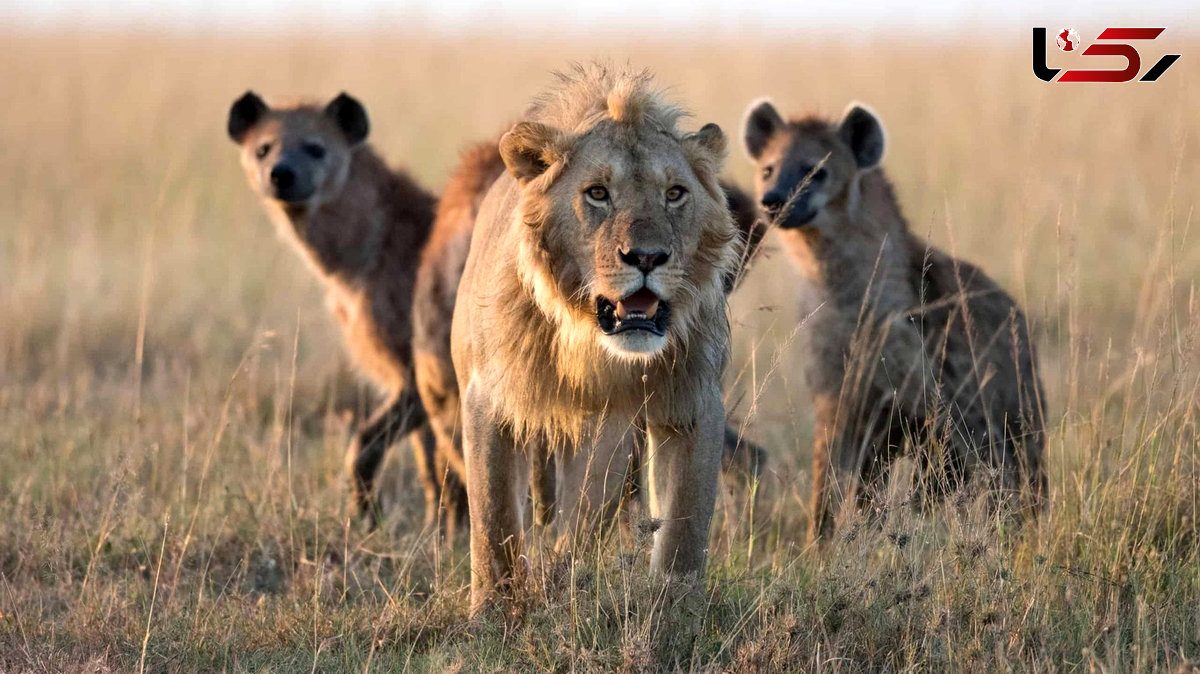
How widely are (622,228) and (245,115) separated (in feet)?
Result: 17.6

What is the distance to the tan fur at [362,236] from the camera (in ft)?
27.2

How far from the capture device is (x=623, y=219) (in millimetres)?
4270

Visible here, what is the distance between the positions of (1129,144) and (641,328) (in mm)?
14263

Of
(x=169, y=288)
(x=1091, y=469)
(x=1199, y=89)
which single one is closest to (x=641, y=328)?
(x=1091, y=469)

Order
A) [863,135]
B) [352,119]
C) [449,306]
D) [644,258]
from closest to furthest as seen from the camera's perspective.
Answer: [644,258]
[449,306]
[863,135]
[352,119]

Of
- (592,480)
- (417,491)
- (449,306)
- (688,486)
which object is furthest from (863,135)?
(688,486)

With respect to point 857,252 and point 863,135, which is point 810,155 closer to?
point 863,135

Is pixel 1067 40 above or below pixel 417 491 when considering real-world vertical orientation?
above

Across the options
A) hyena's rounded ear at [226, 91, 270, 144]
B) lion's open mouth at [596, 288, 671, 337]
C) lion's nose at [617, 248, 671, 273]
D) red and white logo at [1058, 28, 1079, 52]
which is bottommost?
lion's open mouth at [596, 288, 671, 337]

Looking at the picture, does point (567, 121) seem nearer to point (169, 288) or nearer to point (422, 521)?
point (422, 521)

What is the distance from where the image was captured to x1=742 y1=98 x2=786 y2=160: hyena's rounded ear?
7.68m

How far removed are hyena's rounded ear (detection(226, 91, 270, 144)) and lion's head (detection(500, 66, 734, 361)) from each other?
473cm

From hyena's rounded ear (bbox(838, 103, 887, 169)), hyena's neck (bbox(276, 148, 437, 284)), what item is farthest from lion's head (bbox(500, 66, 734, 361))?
hyena's neck (bbox(276, 148, 437, 284))

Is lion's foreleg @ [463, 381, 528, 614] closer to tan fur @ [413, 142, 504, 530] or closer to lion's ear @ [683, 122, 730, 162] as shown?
lion's ear @ [683, 122, 730, 162]
